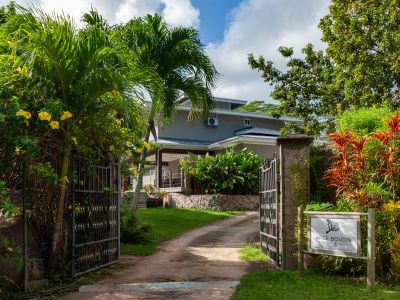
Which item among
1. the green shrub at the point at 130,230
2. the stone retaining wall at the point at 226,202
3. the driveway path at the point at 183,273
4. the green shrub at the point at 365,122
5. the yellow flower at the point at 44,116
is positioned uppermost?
the green shrub at the point at 365,122

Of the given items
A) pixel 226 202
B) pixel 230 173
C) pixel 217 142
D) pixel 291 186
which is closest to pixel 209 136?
pixel 217 142

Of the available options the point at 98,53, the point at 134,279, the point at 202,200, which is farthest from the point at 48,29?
the point at 202,200

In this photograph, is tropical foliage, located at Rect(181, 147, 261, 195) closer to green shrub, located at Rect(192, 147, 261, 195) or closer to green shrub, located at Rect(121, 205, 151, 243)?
green shrub, located at Rect(192, 147, 261, 195)

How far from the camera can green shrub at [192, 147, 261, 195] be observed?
2202 centimetres

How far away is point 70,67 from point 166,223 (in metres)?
11.0

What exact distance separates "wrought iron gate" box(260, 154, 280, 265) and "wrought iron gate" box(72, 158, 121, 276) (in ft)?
10.5

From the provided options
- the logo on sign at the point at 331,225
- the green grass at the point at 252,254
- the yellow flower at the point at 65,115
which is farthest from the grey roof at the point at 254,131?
the yellow flower at the point at 65,115

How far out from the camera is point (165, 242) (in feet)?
44.7

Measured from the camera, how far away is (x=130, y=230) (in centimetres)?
1312

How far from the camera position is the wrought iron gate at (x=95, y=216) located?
8258 mm

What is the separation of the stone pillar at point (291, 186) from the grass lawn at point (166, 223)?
3929 millimetres

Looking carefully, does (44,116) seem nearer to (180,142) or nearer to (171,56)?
(171,56)

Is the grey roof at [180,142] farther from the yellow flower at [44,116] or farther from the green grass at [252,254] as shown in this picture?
the yellow flower at [44,116]

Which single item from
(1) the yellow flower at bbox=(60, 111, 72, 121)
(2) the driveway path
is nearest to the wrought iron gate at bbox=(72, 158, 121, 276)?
(2) the driveway path
